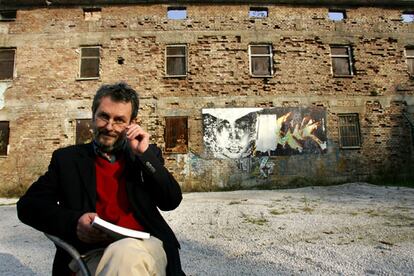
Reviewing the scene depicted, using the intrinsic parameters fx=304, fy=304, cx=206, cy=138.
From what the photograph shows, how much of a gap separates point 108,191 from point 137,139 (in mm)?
374

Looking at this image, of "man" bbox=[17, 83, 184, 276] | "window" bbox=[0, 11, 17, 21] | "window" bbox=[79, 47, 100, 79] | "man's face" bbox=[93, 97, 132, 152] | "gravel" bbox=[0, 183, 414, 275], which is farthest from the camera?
"window" bbox=[0, 11, 17, 21]

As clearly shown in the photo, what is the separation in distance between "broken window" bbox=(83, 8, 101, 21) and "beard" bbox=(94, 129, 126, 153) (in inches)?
468

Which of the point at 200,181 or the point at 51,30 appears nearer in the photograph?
the point at 200,181

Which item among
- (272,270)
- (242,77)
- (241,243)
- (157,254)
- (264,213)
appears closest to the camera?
(157,254)

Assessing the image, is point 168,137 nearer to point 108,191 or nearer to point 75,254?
point 108,191

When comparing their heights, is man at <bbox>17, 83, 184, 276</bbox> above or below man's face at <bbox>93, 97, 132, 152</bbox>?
below

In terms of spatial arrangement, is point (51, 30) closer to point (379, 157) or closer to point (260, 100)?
point (260, 100)

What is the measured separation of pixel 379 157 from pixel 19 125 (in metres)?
13.6

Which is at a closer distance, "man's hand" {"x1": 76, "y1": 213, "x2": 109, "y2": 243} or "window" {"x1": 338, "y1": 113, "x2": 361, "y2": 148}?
"man's hand" {"x1": 76, "y1": 213, "x2": 109, "y2": 243}

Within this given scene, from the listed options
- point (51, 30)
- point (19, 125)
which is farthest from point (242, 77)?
point (19, 125)

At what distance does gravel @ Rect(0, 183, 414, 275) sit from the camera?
3629 millimetres

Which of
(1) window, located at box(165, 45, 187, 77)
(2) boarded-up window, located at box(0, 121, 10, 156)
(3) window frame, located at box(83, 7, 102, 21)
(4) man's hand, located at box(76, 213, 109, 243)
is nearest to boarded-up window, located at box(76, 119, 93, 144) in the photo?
(2) boarded-up window, located at box(0, 121, 10, 156)

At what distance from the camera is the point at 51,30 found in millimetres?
11969

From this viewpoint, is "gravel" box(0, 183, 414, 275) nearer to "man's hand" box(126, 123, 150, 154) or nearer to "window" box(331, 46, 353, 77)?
"man's hand" box(126, 123, 150, 154)
